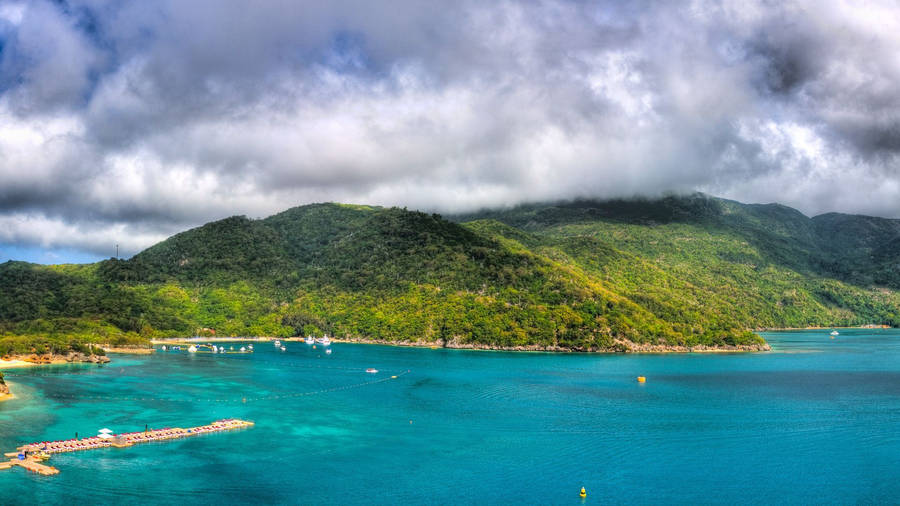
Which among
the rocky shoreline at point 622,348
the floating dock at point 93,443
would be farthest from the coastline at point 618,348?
the floating dock at point 93,443

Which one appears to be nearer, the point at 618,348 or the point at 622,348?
the point at 618,348

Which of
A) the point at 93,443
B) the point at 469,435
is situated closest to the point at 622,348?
the point at 469,435

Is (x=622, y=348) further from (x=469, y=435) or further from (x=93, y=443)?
(x=93, y=443)

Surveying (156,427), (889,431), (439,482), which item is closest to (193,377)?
(156,427)

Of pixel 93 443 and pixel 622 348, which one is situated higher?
pixel 622 348

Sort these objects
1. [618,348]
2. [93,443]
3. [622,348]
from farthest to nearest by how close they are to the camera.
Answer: [622,348], [618,348], [93,443]

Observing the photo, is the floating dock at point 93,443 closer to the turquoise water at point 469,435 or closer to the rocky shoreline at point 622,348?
the turquoise water at point 469,435

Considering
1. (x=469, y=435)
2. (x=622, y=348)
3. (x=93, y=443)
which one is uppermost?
(x=622, y=348)
